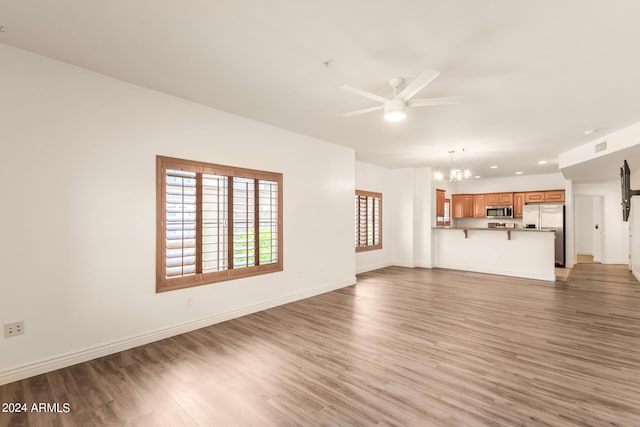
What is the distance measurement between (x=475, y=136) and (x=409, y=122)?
1507 mm

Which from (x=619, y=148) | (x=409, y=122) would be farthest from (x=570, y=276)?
(x=409, y=122)

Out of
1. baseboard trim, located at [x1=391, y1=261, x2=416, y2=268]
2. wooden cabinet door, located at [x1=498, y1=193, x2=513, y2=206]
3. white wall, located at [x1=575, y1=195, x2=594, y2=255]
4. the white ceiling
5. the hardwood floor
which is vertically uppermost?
the white ceiling

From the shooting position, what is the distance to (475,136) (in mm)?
5027

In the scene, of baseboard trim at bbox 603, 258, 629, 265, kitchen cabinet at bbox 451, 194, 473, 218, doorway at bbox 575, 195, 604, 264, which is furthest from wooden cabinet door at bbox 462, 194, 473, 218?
baseboard trim at bbox 603, 258, 629, 265

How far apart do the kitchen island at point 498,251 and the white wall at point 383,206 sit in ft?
4.15

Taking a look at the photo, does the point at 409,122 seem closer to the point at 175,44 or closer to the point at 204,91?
the point at 204,91

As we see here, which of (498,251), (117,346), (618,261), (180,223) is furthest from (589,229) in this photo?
(117,346)

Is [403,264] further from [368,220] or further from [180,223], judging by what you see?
[180,223]

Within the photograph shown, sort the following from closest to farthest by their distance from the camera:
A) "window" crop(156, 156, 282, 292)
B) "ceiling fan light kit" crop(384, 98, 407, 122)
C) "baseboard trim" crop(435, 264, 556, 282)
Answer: "ceiling fan light kit" crop(384, 98, 407, 122) < "window" crop(156, 156, 282, 292) < "baseboard trim" crop(435, 264, 556, 282)

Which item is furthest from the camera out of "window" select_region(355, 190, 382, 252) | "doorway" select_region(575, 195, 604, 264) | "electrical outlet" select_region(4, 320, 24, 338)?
"doorway" select_region(575, 195, 604, 264)

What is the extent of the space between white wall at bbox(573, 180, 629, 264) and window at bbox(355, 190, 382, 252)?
6.03m

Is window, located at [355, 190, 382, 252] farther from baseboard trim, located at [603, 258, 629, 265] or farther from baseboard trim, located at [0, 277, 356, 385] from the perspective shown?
baseboard trim, located at [603, 258, 629, 265]

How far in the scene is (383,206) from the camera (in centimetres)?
816

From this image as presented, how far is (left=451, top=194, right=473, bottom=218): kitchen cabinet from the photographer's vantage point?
1002cm
